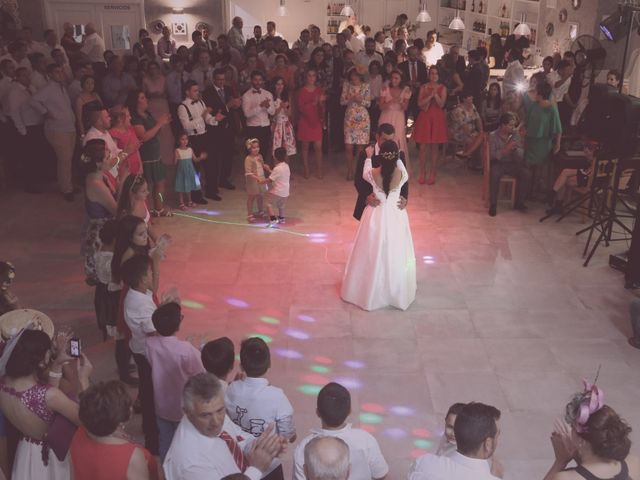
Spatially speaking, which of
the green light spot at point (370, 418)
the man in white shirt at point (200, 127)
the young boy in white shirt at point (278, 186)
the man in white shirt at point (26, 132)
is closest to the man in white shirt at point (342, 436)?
the green light spot at point (370, 418)

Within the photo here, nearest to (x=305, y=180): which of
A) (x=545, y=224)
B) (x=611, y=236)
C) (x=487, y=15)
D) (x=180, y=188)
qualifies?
(x=180, y=188)

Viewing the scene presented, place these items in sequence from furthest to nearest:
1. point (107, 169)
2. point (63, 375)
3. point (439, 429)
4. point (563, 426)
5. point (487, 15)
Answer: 1. point (487, 15)
2. point (107, 169)
3. point (439, 429)
4. point (63, 375)
5. point (563, 426)

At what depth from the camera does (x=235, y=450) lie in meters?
2.67

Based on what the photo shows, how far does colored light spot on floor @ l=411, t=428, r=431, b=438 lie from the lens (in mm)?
4059

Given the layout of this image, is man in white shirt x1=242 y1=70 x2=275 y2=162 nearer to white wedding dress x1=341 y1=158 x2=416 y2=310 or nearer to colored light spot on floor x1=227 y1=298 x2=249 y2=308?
white wedding dress x1=341 y1=158 x2=416 y2=310

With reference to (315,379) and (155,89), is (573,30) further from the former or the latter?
(315,379)

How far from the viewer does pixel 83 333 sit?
17.0ft

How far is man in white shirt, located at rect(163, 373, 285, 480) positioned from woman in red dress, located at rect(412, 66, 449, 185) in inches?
244

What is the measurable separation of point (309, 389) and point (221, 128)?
4101mm

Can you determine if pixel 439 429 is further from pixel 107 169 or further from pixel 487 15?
pixel 487 15

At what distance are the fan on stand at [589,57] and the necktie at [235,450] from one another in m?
6.70

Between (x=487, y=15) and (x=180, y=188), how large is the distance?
8598mm

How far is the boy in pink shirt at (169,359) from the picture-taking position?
3350 mm

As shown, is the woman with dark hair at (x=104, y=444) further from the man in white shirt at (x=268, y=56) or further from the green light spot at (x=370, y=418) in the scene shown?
the man in white shirt at (x=268, y=56)
